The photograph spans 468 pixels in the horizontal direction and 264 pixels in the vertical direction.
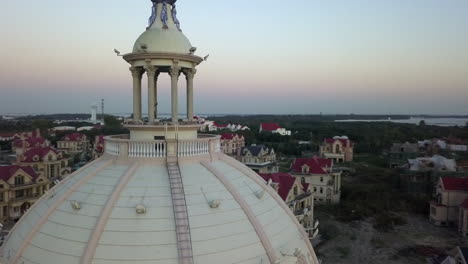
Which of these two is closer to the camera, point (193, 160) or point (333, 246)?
point (193, 160)

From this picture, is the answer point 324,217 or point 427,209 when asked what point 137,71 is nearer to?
point 324,217

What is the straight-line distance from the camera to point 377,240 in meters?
48.7

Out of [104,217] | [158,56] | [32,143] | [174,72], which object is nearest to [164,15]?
[158,56]

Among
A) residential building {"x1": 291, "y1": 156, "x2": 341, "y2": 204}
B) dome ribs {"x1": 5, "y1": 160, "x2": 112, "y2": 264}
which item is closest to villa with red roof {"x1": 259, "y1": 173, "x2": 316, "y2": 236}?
residential building {"x1": 291, "y1": 156, "x2": 341, "y2": 204}

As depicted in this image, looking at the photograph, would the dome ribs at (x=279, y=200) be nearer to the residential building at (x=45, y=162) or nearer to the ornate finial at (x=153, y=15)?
the ornate finial at (x=153, y=15)

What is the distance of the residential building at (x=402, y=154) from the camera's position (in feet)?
347

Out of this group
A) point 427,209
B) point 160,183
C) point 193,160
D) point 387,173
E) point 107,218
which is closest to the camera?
point 107,218

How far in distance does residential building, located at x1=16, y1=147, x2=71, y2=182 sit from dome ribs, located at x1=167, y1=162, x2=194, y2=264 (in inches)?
2510

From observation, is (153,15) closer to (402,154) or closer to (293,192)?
(293,192)

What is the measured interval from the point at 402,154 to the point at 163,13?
362 ft

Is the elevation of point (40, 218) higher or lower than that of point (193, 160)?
lower

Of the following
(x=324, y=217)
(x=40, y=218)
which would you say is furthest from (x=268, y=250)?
(x=324, y=217)

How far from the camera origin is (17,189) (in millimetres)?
53219

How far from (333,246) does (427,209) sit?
25.8 m
